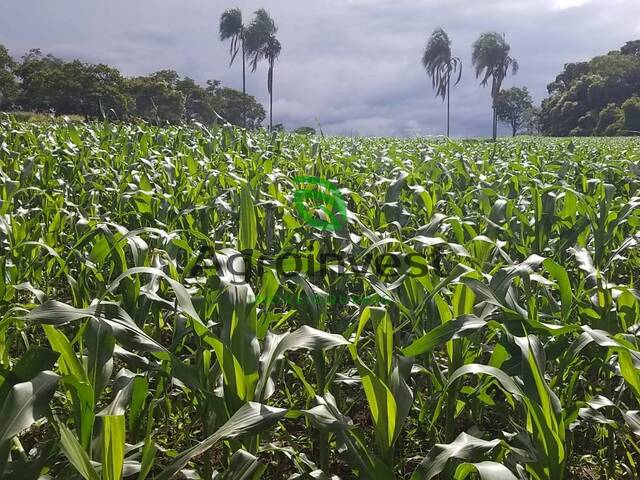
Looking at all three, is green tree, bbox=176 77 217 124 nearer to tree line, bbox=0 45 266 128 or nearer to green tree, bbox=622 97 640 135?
tree line, bbox=0 45 266 128

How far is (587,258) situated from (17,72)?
5461 cm

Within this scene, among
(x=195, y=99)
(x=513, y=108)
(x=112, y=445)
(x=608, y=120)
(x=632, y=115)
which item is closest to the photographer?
(x=112, y=445)

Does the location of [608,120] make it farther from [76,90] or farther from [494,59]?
[76,90]

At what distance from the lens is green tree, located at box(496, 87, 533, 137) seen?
294 ft

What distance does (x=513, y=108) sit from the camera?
9019cm

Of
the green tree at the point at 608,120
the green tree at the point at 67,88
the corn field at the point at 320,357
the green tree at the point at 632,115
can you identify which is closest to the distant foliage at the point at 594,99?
the green tree at the point at 608,120

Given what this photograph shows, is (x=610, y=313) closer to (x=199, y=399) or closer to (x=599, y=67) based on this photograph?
(x=199, y=399)

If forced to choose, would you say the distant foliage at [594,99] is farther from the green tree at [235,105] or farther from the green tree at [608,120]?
the green tree at [235,105]

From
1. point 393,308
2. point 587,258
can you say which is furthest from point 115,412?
point 587,258

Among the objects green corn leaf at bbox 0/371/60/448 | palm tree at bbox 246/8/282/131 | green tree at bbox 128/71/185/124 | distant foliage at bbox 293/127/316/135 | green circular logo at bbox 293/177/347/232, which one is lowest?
green corn leaf at bbox 0/371/60/448

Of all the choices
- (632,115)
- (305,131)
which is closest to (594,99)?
(632,115)

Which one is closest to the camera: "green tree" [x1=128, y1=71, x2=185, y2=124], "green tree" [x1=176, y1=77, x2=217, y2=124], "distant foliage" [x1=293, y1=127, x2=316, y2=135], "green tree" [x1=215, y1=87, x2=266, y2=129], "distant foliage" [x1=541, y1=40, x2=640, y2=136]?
"distant foliage" [x1=293, y1=127, x2=316, y2=135]

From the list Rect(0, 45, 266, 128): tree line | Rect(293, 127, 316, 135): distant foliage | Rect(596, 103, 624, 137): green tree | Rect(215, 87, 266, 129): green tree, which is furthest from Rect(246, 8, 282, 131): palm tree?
Rect(293, 127, 316, 135): distant foliage

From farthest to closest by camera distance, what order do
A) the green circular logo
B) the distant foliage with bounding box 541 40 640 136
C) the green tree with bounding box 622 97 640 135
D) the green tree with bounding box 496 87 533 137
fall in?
the green tree with bounding box 496 87 533 137 < the distant foliage with bounding box 541 40 640 136 < the green tree with bounding box 622 97 640 135 < the green circular logo
